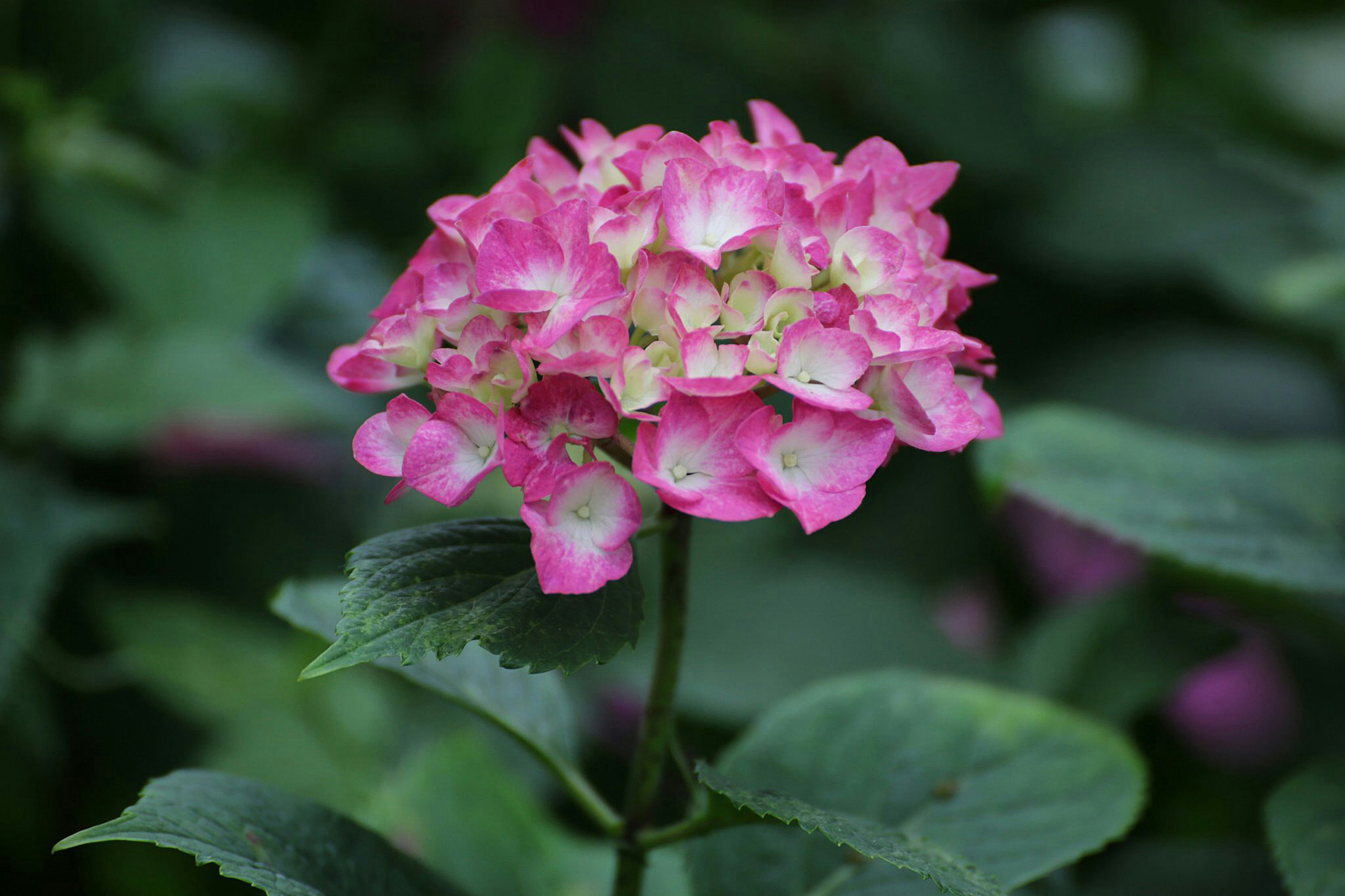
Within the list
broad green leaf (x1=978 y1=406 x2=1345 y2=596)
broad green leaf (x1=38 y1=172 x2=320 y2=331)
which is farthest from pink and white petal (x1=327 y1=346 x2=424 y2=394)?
broad green leaf (x1=38 y1=172 x2=320 y2=331)

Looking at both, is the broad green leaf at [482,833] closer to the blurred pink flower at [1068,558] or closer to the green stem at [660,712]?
the green stem at [660,712]

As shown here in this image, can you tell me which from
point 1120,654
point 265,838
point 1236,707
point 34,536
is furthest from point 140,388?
point 1236,707

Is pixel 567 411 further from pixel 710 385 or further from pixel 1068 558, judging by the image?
pixel 1068 558

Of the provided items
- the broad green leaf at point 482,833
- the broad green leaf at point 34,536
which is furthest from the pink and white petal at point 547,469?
the broad green leaf at point 34,536

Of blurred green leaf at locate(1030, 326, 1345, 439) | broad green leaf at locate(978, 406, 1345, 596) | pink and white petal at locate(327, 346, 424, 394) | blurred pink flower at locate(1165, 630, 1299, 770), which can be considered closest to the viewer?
pink and white petal at locate(327, 346, 424, 394)

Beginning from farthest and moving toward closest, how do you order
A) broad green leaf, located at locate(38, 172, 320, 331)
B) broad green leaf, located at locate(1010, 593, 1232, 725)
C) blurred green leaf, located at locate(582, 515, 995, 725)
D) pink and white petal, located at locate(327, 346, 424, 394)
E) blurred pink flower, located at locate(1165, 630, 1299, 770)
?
broad green leaf, located at locate(38, 172, 320, 331)
blurred pink flower, located at locate(1165, 630, 1299, 770)
blurred green leaf, located at locate(582, 515, 995, 725)
broad green leaf, located at locate(1010, 593, 1232, 725)
pink and white petal, located at locate(327, 346, 424, 394)

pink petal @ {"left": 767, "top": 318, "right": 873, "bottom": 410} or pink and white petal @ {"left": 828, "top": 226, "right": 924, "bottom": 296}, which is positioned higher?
pink and white petal @ {"left": 828, "top": 226, "right": 924, "bottom": 296}

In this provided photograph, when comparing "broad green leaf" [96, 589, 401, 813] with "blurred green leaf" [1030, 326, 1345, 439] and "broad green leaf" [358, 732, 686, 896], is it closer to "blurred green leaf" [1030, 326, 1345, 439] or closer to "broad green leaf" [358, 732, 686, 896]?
"broad green leaf" [358, 732, 686, 896]
